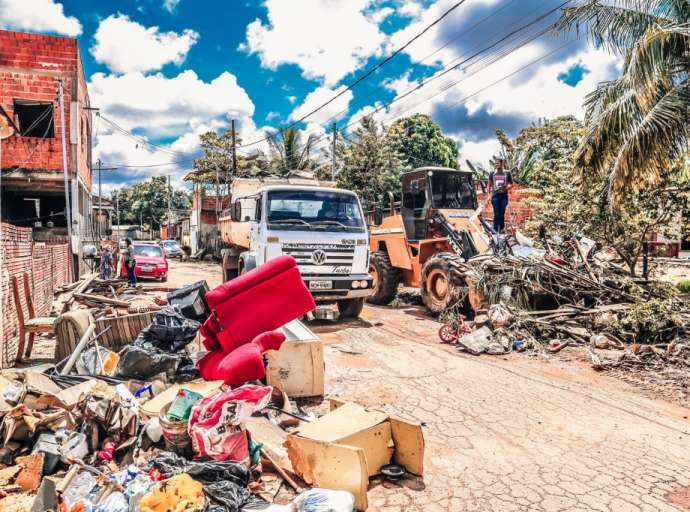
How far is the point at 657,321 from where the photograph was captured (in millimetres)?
6664

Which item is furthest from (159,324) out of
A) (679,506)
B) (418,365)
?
(679,506)

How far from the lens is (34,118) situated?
16.3 metres

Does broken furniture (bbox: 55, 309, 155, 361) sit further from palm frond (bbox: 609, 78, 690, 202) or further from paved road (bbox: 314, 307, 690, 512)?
palm frond (bbox: 609, 78, 690, 202)

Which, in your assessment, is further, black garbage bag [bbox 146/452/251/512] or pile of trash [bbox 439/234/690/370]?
pile of trash [bbox 439/234/690/370]

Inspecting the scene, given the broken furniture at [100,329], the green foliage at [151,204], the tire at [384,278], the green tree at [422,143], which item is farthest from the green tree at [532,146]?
the green foliage at [151,204]

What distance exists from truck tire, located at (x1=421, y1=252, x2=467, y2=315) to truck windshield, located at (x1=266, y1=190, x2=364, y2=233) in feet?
5.29

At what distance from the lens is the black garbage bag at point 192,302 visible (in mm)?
5582

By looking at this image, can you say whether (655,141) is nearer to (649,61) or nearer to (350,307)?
(649,61)

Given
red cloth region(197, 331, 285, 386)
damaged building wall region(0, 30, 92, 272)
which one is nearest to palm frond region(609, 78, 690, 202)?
red cloth region(197, 331, 285, 386)

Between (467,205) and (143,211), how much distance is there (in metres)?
59.2

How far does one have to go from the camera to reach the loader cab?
10.2m

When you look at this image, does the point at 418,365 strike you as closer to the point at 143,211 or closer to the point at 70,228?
the point at 70,228

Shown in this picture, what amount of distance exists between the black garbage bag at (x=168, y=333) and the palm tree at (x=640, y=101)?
25.5 ft

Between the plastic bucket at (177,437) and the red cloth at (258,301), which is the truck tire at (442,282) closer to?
the red cloth at (258,301)
